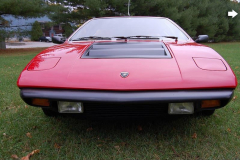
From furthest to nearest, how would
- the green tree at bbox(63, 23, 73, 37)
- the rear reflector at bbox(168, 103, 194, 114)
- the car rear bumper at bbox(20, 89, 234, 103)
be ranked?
1. the green tree at bbox(63, 23, 73, 37)
2. the rear reflector at bbox(168, 103, 194, 114)
3. the car rear bumper at bbox(20, 89, 234, 103)

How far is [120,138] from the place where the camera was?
1.87 metres

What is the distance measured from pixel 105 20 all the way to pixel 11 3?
34.3 feet

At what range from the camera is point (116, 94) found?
1.39 m

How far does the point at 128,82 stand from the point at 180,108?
1.47 ft

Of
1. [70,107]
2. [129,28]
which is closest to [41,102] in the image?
[70,107]

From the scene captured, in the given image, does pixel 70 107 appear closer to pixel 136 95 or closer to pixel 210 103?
pixel 136 95

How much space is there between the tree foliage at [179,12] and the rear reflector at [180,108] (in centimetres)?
1333

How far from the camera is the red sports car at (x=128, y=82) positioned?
1.40m

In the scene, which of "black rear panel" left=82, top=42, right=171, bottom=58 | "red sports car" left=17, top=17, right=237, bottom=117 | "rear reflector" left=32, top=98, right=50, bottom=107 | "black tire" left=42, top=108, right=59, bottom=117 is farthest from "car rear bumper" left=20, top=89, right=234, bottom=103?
"black tire" left=42, top=108, right=59, bottom=117

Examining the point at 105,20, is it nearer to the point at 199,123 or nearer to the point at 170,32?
the point at 170,32

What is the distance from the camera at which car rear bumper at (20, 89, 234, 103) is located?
54.4 inches

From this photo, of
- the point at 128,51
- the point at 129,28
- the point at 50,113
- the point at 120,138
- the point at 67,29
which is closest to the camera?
the point at 128,51

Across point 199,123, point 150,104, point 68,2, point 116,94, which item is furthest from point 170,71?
point 68,2

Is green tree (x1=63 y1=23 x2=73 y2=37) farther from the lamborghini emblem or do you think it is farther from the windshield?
the lamborghini emblem
